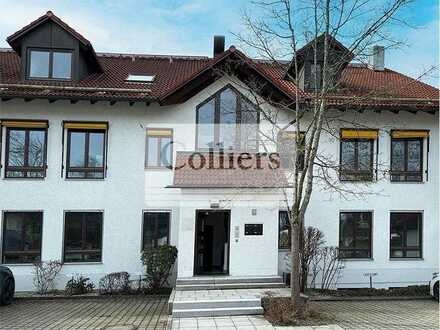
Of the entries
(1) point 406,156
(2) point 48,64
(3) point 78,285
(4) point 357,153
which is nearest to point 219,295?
(3) point 78,285

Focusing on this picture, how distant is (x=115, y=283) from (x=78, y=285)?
124 cm

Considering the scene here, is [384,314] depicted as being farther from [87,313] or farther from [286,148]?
[87,313]

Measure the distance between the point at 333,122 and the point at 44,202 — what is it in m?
11.0

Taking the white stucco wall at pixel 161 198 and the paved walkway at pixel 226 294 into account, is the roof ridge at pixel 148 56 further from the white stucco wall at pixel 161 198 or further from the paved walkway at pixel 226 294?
the paved walkway at pixel 226 294

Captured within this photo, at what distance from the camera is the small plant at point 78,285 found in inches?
571

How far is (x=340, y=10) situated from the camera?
11.5 meters

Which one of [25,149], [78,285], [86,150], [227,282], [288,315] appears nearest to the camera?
[288,315]

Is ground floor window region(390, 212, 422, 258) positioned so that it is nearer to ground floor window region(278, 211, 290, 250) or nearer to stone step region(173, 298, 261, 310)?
ground floor window region(278, 211, 290, 250)

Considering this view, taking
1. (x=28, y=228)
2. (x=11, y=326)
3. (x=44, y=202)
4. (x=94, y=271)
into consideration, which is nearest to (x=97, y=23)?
(x=44, y=202)

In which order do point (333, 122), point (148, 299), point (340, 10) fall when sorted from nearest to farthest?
point (340, 10) < point (148, 299) < point (333, 122)

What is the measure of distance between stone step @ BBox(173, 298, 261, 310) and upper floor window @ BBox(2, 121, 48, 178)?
739 centimetres

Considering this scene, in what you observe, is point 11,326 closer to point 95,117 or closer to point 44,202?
point 44,202

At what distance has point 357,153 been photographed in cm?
1641

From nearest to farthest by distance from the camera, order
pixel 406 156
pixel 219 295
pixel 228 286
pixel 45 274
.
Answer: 1. pixel 219 295
2. pixel 228 286
3. pixel 45 274
4. pixel 406 156
